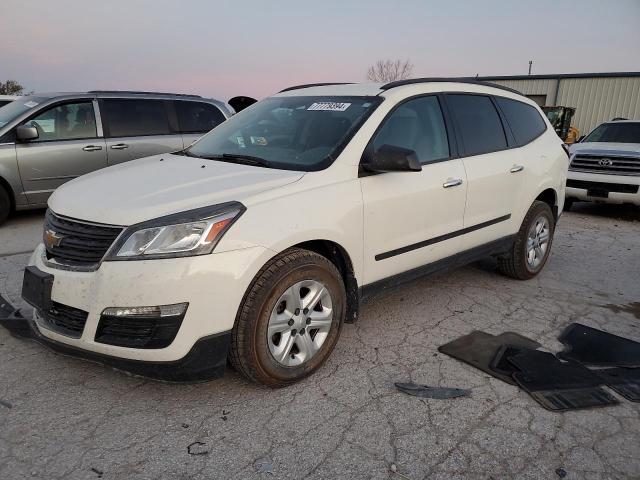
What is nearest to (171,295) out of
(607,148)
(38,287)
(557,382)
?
(38,287)

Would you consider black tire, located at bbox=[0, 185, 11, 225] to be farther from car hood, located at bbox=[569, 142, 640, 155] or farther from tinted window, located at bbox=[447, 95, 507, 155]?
car hood, located at bbox=[569, 142, 640, 155]

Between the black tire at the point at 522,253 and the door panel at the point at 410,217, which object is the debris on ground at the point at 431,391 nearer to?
the door panel at the point at 410,217

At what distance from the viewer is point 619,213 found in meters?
9.07

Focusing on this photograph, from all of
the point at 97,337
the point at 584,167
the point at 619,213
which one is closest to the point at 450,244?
the point at 97,337

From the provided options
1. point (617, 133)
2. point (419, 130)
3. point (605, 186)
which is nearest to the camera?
point (419, 130)

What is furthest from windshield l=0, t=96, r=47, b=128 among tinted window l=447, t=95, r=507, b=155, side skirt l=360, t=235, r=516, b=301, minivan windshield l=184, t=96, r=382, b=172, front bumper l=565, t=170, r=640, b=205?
front bumper l=565, t=170, r=640, b=205

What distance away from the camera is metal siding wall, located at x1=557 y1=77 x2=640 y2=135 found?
2644cm

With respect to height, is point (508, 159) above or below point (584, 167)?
above

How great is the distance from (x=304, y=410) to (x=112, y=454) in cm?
96

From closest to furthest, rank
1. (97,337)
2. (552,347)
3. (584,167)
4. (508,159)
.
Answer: (97,337) → (552,347) → (508,159) → (584,167)

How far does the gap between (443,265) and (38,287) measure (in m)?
2.72

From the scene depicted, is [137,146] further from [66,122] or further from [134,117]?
[66,122]

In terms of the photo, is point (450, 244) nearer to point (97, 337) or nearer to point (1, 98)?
point (97, 337)

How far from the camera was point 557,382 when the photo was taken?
3.04m
